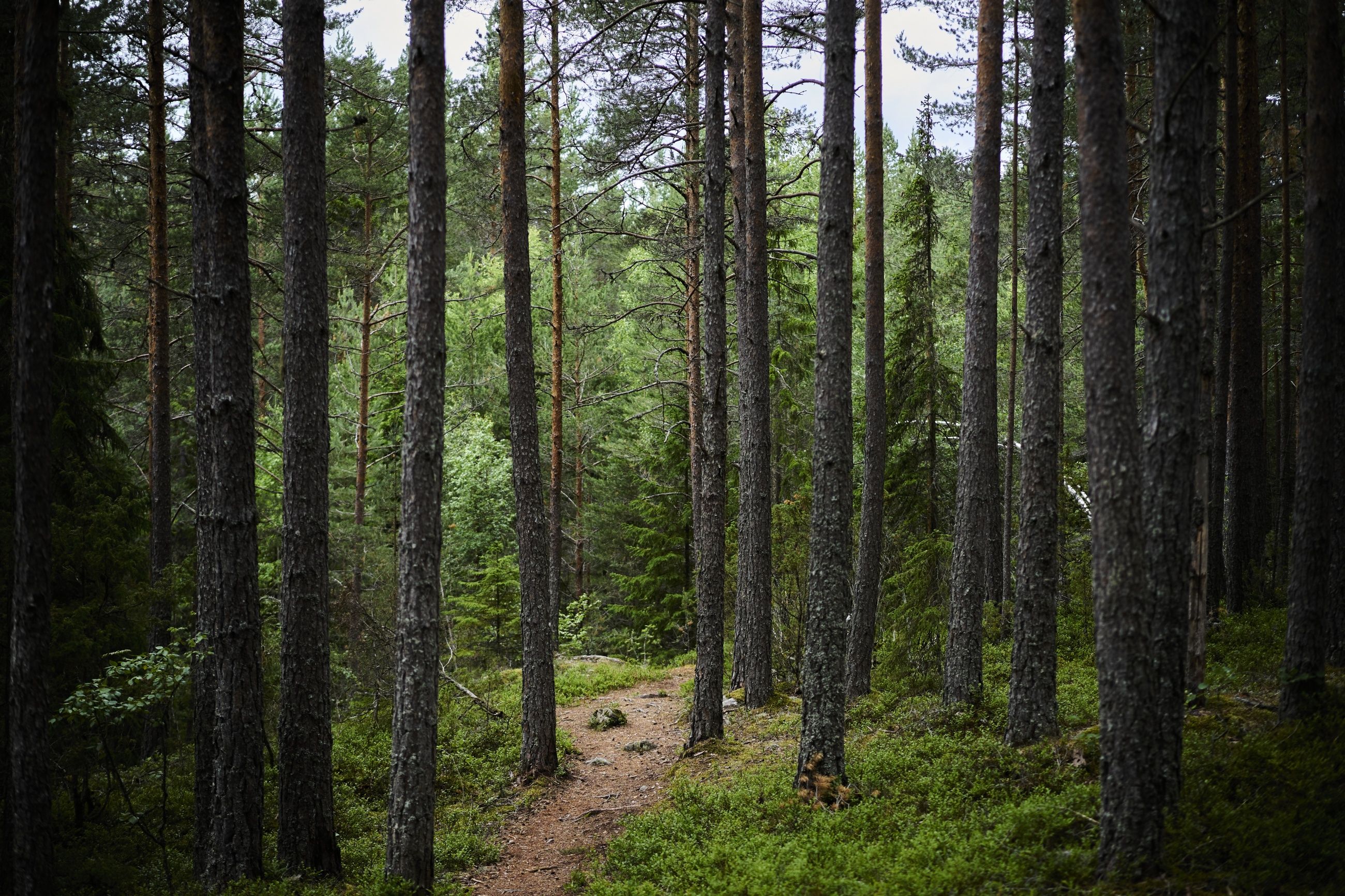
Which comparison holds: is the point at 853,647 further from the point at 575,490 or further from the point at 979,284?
the point at 575,490

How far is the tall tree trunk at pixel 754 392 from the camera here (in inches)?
440

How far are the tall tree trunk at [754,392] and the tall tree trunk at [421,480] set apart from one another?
19.3 feet

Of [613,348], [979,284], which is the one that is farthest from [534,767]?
[613,348]

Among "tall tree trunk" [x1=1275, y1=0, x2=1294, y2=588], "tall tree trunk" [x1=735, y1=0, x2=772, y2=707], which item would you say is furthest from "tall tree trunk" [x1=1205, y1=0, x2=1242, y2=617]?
"tall tree trunk" [x1=735, y1=0, x2=772, y2=707]

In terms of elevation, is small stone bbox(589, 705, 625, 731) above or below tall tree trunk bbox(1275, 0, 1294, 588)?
below

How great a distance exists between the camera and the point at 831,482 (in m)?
7.18

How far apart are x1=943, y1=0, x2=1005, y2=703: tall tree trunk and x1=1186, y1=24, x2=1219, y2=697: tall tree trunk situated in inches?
88.4

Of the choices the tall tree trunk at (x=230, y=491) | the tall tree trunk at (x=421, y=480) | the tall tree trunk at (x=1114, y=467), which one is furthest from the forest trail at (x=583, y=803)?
the tall tree trunk at (x=1114, y=467)

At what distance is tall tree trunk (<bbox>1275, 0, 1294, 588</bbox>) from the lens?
14133 mm

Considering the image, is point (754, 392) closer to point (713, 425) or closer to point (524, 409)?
point (713, 425)

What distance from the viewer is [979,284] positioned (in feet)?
30.8

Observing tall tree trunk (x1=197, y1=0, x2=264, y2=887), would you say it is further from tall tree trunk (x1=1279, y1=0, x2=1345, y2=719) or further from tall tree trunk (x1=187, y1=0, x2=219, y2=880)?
tall tree trunk (x1=1279, y1=0, x2=1345, y2=719)

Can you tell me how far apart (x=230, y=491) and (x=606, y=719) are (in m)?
8.23

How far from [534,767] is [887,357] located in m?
10.7
